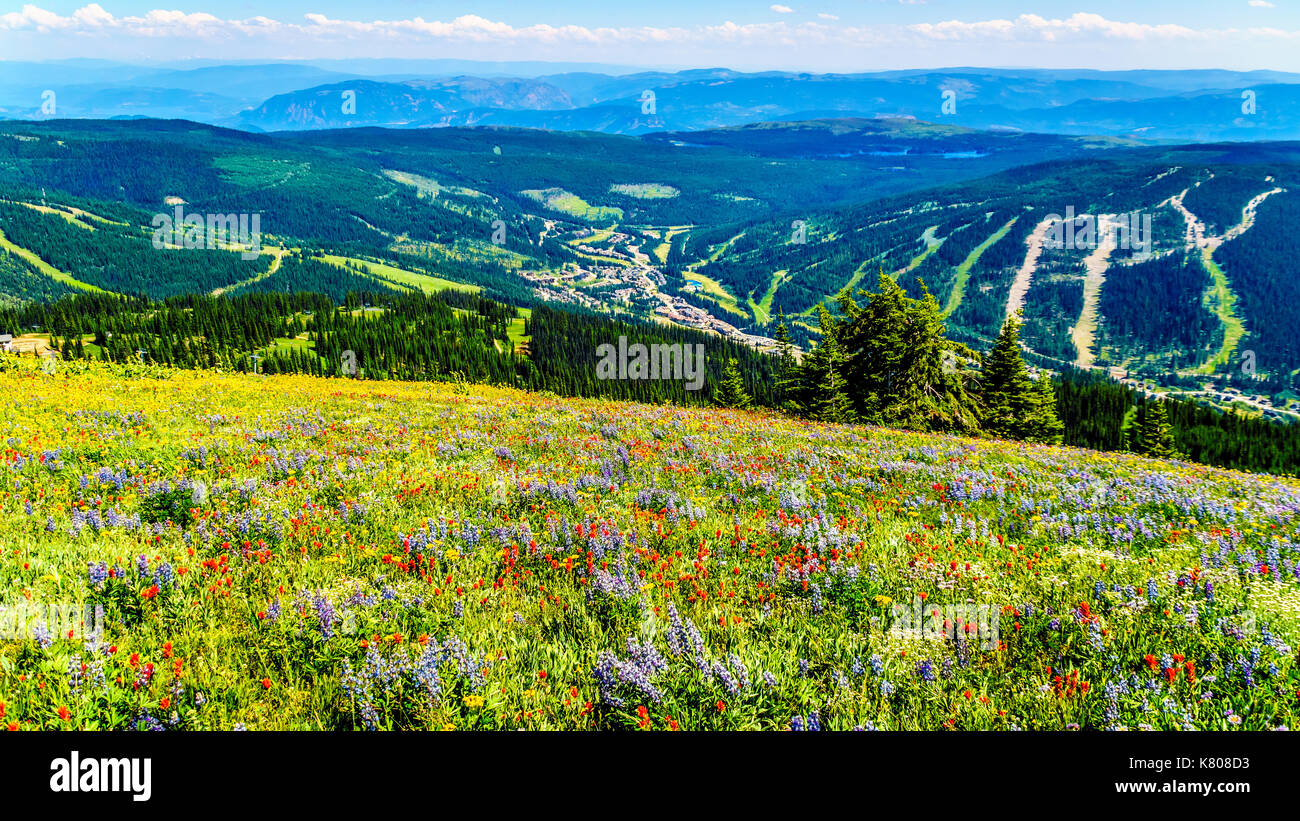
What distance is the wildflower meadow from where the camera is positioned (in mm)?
4766

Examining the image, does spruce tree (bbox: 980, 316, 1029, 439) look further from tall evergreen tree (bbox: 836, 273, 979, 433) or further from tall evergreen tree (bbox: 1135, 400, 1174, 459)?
tall evergreen tree (bbox: 1135, 400, 1174, 459)

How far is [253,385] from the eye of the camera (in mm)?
27469

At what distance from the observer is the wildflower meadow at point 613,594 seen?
15.6 ft

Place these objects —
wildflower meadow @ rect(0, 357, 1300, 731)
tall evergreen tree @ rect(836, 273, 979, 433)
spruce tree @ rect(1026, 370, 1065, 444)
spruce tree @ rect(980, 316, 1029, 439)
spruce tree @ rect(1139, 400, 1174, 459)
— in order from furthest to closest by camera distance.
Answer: spruce tree @ rect(1139, 400, 1174, 459) → spruce tree @ rect(1026, 370, 1065, 444) → spruce tree @ rect(980, 316, 1029, 439) → tall evergreen tree @ rect(836, 273, 979, 433) → wildflower meadow @ rect(0, 357, 1300, 731)

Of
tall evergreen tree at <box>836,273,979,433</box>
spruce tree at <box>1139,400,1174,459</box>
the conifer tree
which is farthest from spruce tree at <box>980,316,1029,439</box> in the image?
spruce tree at <box>1139,400,1174,459</box>

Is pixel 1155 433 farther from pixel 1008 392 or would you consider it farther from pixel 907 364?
pixel 907 364

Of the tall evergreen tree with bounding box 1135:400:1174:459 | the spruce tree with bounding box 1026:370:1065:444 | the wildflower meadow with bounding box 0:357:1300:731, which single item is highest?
the wildflower meadow with bounding box 0:357:1300:731

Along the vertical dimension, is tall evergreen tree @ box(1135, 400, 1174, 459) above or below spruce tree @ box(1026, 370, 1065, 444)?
below

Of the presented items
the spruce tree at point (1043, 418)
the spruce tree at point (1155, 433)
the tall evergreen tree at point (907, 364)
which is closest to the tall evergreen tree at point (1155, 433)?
the spruce tree at point (1155, 433)

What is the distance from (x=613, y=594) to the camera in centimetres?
672

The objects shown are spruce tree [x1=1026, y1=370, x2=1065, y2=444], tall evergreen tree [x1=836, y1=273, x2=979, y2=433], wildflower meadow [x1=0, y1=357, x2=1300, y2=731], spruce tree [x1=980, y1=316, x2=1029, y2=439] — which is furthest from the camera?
spruce tree [x1=1026, y1=370, x2=1065, y2=444]
